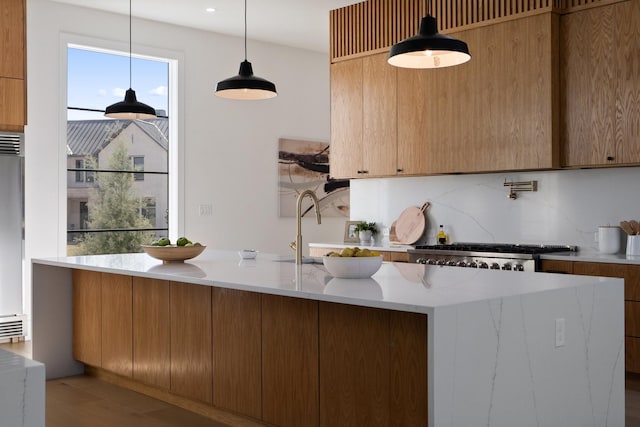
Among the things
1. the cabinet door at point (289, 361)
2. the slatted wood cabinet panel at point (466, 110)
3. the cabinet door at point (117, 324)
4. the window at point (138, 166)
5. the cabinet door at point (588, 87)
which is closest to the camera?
the cabinet door at point (289, 361)

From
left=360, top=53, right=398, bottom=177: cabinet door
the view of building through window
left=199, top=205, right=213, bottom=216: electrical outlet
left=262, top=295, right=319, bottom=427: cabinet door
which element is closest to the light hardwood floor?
left=262, top=295, right=319, bottom=427: cabinet door

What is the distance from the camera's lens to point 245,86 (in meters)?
4.23

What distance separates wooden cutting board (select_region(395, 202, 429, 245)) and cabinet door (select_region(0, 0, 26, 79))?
3342 millimetres

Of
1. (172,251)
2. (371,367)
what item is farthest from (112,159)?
(371,367)

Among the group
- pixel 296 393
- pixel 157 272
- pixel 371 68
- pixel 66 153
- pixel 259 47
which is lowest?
pixel 296 393

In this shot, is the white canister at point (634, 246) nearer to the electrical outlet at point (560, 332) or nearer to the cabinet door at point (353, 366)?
the electrical outlet at point (560, 332)

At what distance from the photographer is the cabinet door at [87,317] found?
15.4ft

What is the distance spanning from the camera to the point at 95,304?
4.73m

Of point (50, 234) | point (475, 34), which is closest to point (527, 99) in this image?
point (475, 34)

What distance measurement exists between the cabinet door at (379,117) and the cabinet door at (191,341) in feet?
8.97

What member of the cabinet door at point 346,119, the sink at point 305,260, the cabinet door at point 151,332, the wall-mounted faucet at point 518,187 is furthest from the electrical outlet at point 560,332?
the cabinet door at point 346,119

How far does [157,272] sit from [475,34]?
3.21 m

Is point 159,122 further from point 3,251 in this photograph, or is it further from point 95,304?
point 95,304

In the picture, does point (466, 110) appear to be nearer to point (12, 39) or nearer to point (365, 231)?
point (365, 231)
